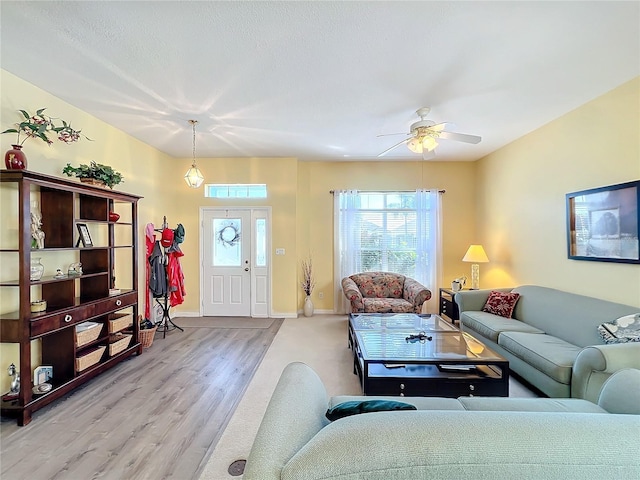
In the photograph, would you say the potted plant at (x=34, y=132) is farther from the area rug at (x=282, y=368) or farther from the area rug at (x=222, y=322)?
the area rug at (x=222, y=322)

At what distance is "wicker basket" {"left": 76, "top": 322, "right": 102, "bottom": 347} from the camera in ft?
9.85

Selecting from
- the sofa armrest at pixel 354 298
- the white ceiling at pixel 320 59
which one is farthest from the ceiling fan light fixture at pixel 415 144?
the sofa armrest at pixel 354 298

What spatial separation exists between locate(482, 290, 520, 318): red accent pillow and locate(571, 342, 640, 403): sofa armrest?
1.61 metres

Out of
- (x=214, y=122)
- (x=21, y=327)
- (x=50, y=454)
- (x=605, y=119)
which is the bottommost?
(x=50, y=454)

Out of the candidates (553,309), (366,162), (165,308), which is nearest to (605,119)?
(553,309)

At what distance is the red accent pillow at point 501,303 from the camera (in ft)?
12.6

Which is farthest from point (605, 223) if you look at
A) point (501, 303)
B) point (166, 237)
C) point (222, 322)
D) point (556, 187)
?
point (166, 237)

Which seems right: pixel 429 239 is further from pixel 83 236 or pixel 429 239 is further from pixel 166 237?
pixel 83 236

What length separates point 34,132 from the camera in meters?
2.70

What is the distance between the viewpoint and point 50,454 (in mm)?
2066

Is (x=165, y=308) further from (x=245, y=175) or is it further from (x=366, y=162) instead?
(x=366, y=162)

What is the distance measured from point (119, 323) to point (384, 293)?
3895mm

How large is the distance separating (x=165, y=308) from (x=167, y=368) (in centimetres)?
142

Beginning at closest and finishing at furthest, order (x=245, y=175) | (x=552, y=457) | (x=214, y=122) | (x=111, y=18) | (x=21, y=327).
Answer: (x=552, y=457)
(x=111, y=18)
(x=21, y=327)
(x=214, y=122)
(x=245, y=175)
